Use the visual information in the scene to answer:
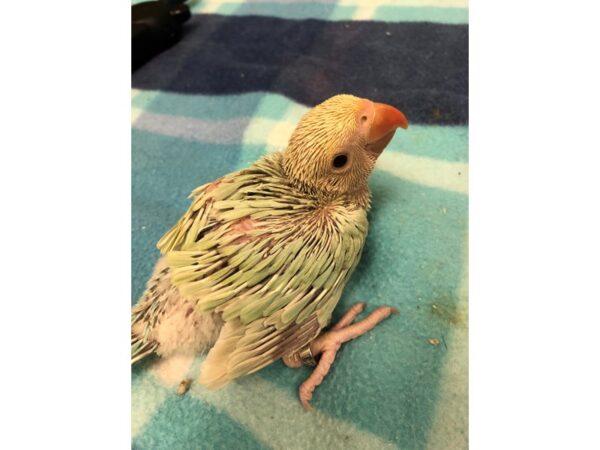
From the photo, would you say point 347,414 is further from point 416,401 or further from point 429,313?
point 429,313

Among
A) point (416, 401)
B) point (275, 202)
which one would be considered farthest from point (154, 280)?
point (416, 401)

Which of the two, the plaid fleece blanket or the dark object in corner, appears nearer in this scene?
the plaid fleece blanket

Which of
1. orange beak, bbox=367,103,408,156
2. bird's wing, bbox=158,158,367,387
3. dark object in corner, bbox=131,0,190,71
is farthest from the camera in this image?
dark object in corner, bbox=131,0,190,71

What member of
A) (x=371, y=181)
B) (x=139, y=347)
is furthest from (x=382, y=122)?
(x=139, y=347)

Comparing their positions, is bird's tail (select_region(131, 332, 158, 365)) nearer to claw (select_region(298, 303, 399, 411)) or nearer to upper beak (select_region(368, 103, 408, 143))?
claw (select_region(298, 303, 399, 411))

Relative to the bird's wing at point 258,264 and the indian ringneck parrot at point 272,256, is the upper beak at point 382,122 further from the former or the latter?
the bird's wing at point 258,264

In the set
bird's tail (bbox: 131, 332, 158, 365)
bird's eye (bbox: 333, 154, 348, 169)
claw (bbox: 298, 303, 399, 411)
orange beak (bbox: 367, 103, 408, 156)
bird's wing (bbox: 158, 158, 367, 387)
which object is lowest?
claw (bbox: 298, 303, 399, 411)

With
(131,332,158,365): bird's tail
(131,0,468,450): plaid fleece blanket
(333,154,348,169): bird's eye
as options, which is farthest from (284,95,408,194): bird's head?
(131,332,158,365): bird's tail

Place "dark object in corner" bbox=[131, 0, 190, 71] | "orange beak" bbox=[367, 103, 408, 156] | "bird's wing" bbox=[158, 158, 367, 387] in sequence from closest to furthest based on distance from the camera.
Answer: "bird's wing" bbox=[158, 158, 367, 387], "orange beak" bbox=[367, 103, 408, 156], "dark object in corner" bbox=[131, 0, 190, 71]
